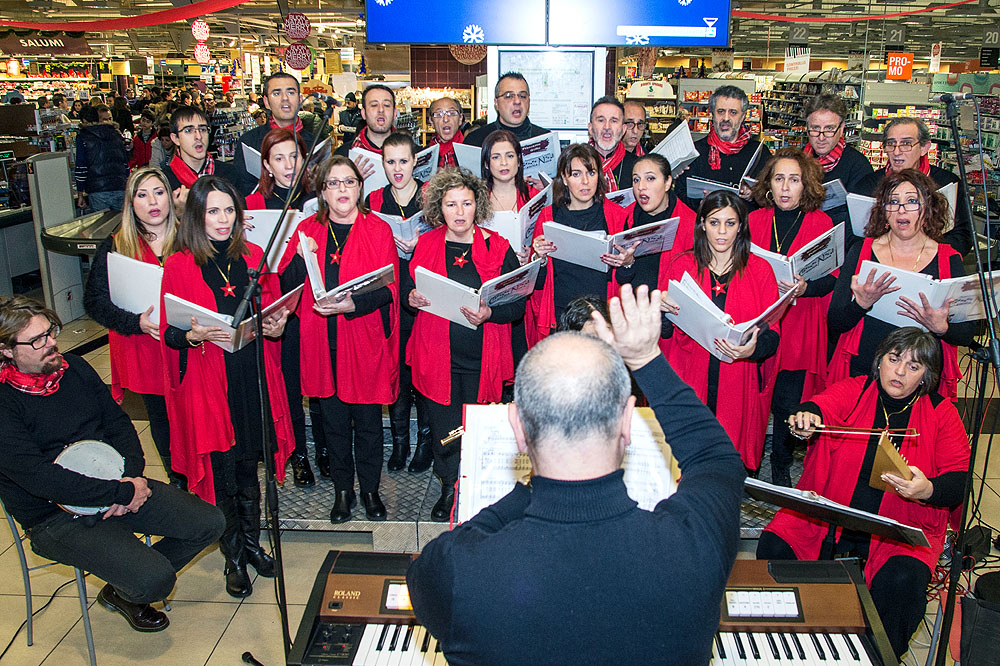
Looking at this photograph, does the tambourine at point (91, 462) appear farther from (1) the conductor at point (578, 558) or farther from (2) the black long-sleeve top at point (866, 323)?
(2) the black long-sleeve top at point (866, 323)

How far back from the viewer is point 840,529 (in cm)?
298

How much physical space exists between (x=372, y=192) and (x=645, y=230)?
1.57m

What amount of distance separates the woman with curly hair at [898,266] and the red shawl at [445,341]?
60.1 inches

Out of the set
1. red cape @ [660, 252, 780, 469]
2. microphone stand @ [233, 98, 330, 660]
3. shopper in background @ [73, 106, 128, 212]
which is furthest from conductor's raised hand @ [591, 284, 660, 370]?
shopper in background @ [73, 106, 128, 212]

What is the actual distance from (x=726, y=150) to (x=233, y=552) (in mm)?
3576

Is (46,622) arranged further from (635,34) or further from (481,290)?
(635,34)

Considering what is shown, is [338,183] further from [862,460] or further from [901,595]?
[901,595]

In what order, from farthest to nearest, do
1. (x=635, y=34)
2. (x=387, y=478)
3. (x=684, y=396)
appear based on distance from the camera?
(x=635, y=34) → (x=387, y=478) → (x=684, y=396)

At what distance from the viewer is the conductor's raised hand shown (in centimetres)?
148

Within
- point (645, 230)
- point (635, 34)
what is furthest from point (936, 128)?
point (645, 230)

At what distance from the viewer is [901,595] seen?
2756 millimetres

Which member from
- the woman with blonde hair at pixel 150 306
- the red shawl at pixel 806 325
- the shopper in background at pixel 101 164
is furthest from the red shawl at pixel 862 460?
the shopper in background at pixel 101 164

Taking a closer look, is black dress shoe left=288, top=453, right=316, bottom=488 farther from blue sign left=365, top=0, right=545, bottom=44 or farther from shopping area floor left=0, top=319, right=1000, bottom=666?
blue sign left=365, top=0, right=545, bottom=44

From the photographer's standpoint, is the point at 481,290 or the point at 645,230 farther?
the point at 645,230
